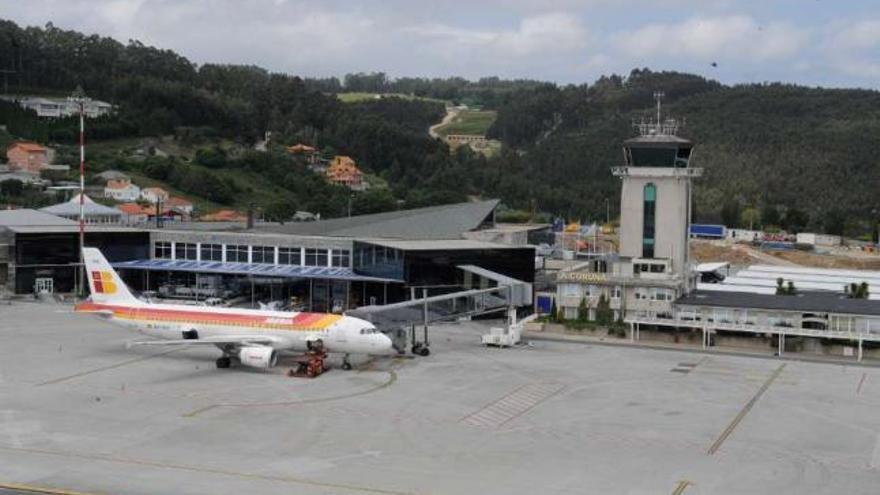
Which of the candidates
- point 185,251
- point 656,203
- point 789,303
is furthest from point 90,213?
point 789,303

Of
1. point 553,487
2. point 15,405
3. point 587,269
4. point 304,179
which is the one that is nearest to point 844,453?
point 553,487

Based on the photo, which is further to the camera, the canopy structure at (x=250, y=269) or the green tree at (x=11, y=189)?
the green tree at (x=11, y=189)

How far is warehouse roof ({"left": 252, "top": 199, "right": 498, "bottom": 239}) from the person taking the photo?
89812 millimetres

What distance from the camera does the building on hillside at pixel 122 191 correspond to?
490 feet

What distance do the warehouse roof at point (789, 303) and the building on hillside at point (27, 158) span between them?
116693 millimetres

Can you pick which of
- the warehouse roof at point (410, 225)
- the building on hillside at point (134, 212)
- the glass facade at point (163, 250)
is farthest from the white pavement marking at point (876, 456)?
the building on hillside at point (134, 212)

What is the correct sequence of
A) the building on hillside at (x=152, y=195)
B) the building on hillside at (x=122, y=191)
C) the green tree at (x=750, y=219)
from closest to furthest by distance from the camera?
the building on hillside at (x=122, y=191)
the building on hillside at (x=152, y=195)
the green tree at (x=750, y=219)

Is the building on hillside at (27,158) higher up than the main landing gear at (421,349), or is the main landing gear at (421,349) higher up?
the building on hillside at (27,158)

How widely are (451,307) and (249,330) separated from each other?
1671 cm

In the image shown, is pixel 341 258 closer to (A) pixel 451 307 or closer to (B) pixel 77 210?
(A) pixel 451 307

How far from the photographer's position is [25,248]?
8825 cm

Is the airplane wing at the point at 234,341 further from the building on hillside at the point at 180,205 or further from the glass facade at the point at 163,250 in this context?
the building on hillside at the point at 180,205

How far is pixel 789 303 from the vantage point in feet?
233

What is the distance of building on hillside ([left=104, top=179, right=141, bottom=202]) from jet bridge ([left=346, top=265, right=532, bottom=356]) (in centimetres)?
8289
